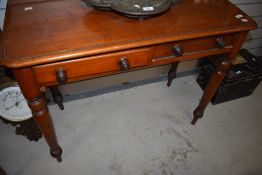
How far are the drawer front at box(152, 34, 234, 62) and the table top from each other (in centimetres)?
7

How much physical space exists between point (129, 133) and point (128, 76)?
1.83 ft

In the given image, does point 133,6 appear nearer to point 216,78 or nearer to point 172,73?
point 216,78

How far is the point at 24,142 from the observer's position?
154 centimetres

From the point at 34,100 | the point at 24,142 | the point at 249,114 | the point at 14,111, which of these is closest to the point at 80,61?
the point at 34,100

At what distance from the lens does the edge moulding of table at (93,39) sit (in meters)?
0.84

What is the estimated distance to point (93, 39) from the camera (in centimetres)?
89

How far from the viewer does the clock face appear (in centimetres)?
143

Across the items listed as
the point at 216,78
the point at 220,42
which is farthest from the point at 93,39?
the point at 216,78

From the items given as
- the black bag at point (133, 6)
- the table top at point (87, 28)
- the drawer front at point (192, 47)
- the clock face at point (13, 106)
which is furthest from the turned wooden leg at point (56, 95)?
the drawer front at point (192, 47)

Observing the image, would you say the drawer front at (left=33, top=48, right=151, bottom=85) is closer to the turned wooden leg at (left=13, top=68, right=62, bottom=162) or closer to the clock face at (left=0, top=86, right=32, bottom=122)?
the turned wooden leg at (left=13, top=68, right=62, bottom=162)

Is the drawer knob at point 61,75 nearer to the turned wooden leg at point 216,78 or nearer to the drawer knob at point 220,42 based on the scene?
the drawer knob at point 220,42

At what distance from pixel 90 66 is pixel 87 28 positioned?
17cm

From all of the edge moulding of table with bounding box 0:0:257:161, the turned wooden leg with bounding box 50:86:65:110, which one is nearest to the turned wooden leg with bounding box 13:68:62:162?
the edge moulding of table with bounding box 0:0:257:161

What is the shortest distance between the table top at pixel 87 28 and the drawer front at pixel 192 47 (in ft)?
0.23
